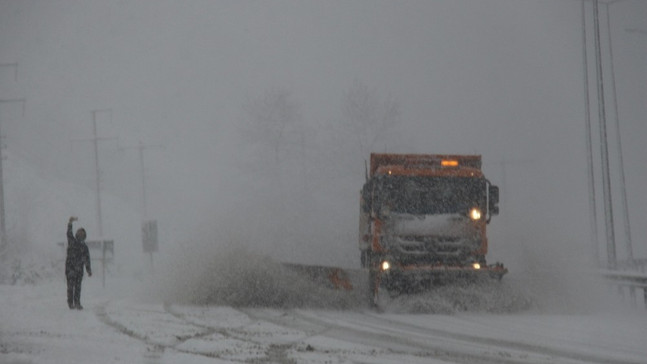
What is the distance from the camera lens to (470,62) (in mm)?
143375

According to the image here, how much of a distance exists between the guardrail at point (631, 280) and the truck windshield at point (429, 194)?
12.8 feet

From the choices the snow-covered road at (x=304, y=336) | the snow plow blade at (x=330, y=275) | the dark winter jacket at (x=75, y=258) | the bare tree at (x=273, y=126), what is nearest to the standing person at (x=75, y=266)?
the dark winter jacket at (x=75, y=258)

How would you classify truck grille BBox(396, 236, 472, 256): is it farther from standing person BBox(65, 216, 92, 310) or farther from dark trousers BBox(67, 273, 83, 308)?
dark trousers BBox(67, 273, 83, 308)

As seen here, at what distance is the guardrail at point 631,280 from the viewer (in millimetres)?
19016

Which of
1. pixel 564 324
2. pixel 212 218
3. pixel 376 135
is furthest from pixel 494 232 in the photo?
pixel 376 135

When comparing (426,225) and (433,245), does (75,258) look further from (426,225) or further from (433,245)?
(433,245)

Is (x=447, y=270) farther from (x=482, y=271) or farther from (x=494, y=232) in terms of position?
(x=494, y=232)

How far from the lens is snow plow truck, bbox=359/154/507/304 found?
56.0 ft

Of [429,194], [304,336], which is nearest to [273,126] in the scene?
[429,194]

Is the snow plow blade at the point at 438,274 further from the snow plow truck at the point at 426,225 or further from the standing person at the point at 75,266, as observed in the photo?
the standing person at the point at 75,266

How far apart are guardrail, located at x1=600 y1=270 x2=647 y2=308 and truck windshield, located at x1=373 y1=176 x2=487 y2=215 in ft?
12.8

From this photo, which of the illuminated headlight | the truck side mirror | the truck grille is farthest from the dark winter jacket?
the truck side mirror

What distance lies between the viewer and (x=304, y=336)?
13172 mm

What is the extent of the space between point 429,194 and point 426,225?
2.58 ft
